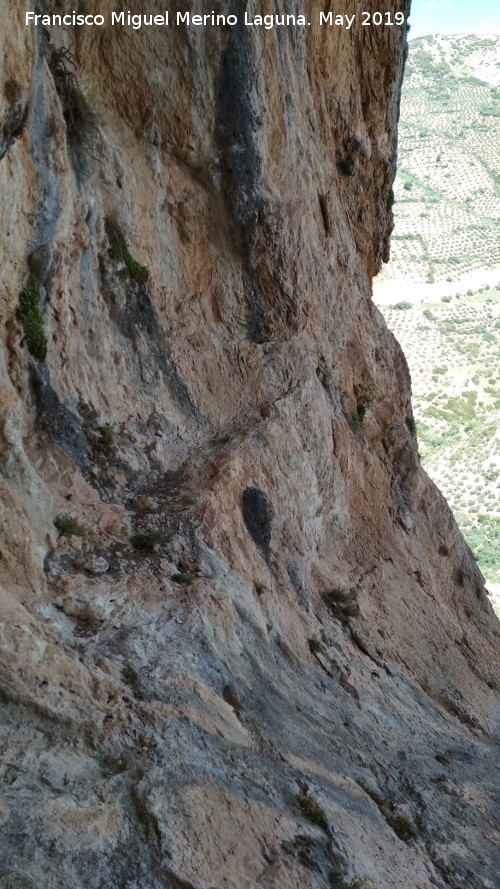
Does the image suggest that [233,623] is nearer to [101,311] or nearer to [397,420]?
[101,311]

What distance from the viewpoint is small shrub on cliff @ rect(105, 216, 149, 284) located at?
11.4m

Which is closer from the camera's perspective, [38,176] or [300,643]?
[38,176]

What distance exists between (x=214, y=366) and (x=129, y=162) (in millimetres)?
3679

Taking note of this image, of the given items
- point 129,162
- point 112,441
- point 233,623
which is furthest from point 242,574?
point 129,162

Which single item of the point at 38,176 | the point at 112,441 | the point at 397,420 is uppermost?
the point at 38,176

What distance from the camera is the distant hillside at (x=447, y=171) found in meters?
109

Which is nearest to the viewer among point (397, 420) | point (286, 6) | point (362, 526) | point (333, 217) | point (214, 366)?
point (214, 366)

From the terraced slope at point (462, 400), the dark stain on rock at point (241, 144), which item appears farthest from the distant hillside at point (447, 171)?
the dark stain on rock at point (241, 144)

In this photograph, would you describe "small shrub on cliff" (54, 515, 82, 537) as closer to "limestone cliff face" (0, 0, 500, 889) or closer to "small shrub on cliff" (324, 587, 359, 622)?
"limestone cliff face" (0, 0, 500, 889)

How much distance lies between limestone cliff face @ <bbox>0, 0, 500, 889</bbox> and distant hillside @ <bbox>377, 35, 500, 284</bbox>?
9244 cm

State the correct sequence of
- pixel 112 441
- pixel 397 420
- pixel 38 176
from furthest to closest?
pixel 397 420 → pixel 112 441 → pixel 38 176

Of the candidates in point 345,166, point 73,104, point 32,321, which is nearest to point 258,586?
point 32,321

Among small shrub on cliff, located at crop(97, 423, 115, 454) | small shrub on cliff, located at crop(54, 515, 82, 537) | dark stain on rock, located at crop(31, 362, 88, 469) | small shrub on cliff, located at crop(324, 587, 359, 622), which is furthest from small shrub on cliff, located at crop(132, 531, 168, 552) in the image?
small shrub on cliff, located at crop(324, 587, 359, 622)

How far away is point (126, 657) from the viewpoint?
7.64 meters
